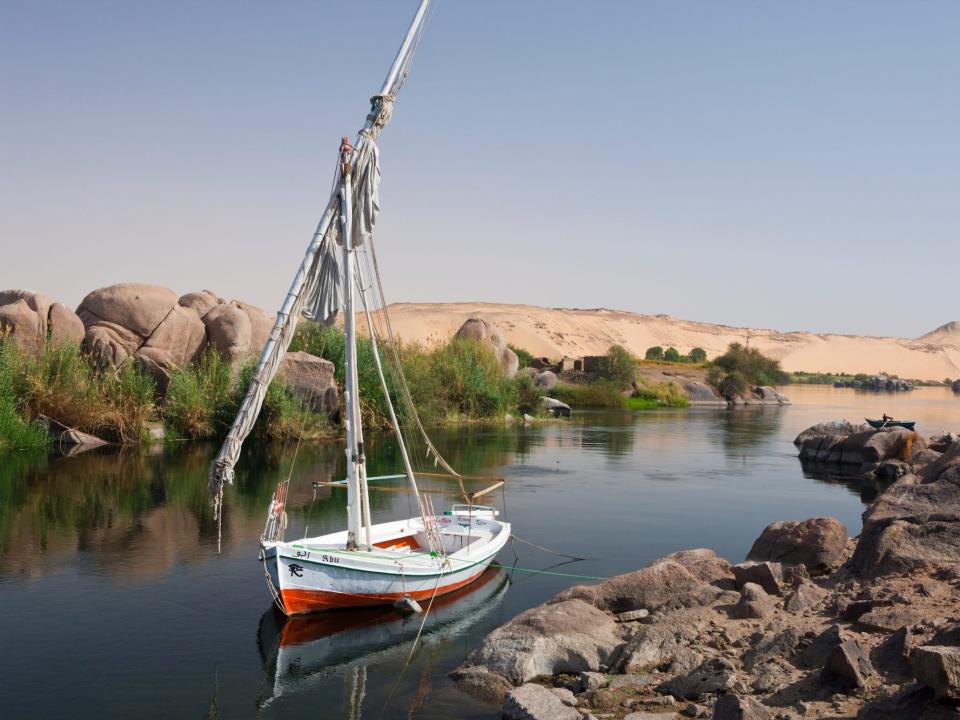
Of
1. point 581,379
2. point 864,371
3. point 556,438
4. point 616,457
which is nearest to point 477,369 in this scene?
point 556,438

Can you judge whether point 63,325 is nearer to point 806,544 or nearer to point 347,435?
point 347,435

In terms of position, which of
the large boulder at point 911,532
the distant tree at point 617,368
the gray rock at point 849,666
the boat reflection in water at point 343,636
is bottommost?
the boat reflection in water at point 343,636

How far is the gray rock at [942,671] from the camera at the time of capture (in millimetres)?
6285

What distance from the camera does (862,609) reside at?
10.1 m

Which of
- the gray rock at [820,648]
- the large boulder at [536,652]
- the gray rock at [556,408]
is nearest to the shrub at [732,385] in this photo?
the gray rock at [556,408]

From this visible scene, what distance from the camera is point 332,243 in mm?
12688

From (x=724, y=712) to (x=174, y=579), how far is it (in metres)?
9.51

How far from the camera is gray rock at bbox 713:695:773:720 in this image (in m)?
7.32

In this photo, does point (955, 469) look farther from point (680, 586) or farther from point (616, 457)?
point (616, 457)

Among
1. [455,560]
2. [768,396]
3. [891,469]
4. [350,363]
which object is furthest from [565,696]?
[768,396]

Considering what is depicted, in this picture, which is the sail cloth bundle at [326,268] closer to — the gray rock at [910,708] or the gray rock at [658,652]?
the gray rock at [658,652]

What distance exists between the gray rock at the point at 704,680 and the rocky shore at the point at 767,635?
0.01m

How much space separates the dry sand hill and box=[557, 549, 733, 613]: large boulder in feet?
286

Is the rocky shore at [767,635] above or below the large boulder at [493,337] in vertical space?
below
